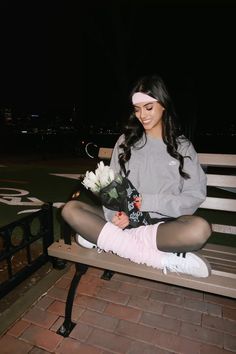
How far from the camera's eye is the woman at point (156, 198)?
2.18m

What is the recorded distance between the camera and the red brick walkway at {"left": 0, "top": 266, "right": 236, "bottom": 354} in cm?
243

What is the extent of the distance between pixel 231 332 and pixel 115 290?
119 cm

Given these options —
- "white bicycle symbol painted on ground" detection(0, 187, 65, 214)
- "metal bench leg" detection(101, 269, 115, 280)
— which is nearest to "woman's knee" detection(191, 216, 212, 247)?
"metal bench leg" detection(101, 269, 115, 280)

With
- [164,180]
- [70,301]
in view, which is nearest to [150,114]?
[164,180]

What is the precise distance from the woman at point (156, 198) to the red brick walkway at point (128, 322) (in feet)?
2.50

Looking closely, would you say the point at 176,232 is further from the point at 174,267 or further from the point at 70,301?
the point at 70,301

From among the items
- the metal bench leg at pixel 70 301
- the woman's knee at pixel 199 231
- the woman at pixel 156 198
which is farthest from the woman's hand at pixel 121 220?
the woman's knee at pixel 199 231

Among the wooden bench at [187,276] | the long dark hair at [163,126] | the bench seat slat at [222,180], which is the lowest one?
the wooden bench at [187,276]

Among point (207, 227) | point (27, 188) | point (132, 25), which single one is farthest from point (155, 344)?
point (132, 25)

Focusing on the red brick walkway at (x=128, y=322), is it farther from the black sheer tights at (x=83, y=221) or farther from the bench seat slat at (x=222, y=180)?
the bench seat slat at (x=222, y=180)

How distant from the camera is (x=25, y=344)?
8.01ft

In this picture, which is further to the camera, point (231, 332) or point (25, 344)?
point (231, 332)

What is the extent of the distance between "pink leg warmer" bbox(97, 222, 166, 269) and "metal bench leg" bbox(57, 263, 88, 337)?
373mm

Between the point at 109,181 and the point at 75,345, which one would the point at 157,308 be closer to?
the point at 75,345
